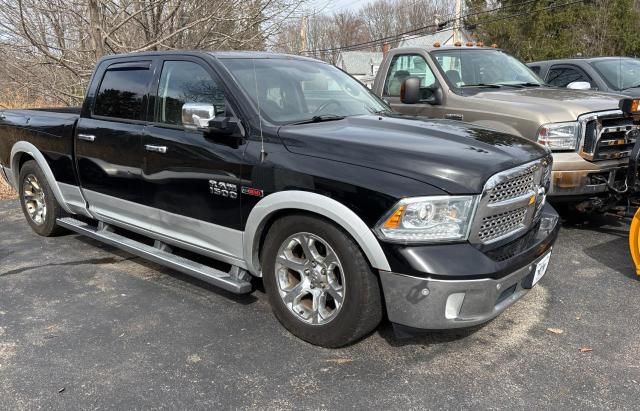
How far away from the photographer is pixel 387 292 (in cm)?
304

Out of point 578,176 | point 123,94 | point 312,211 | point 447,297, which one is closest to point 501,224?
point 447,297

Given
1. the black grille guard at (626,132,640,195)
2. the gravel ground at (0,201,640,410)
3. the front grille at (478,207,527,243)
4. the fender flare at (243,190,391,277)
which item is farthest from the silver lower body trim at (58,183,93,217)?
the black grille guard at (626,132,640,195)

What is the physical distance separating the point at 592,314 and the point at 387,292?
6.21 feet

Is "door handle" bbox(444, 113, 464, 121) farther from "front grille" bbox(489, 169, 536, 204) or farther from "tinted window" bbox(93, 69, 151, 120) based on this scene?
"tinted window" bbox(93, 69, 151, 120)

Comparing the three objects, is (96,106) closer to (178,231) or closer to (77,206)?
(77,206)

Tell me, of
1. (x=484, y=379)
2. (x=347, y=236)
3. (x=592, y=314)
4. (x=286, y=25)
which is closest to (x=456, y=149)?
(x=347, y=236)

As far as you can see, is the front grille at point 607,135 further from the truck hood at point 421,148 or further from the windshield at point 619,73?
the windshield at point 619,73

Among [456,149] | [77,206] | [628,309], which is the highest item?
[456,149]

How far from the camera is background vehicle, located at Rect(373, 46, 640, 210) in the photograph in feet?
17.3

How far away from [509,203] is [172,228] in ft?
8.13

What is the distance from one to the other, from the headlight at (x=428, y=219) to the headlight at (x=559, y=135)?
2.72 metres

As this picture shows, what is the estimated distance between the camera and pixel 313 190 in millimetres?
3230

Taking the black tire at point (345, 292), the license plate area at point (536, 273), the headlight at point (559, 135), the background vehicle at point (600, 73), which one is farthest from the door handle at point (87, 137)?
the background vehicle at point (600, 73)

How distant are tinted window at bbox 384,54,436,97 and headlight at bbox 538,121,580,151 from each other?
1669mm
